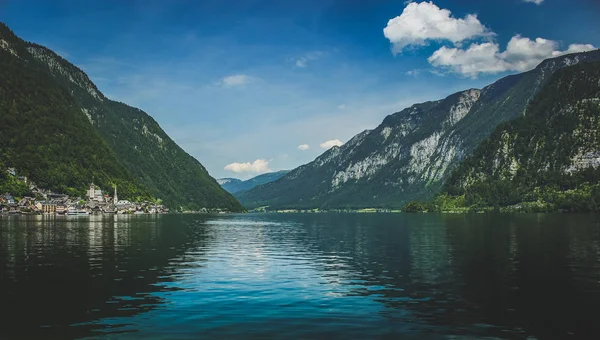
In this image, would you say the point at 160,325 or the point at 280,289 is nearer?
the point at 160,325

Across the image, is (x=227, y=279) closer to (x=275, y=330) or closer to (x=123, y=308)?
(x=123, y=308)

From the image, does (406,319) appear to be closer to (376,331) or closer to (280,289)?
(376,331)

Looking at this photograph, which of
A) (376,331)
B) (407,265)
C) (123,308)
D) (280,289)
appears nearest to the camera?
(376,331)

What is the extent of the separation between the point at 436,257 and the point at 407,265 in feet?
29.7

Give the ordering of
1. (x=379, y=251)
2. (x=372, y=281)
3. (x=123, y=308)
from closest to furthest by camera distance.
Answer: (x=123, y=308), (x=372, y=281), (x=379, y=251)

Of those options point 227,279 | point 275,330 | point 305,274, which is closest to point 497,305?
point 275,330

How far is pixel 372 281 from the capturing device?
4472 centimetres

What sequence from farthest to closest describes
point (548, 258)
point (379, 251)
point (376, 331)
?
1. point (379, 251)
2. point (548, 258)
3. point (376, 331)

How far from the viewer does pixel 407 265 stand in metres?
55.5

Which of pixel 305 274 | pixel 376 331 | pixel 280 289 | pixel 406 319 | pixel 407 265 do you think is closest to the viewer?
pixel 376 331

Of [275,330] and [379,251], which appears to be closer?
[275,330]

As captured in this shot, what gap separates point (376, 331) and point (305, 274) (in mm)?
22707

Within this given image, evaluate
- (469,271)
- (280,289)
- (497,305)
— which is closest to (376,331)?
(497,305)

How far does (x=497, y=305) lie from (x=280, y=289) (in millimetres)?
16857
